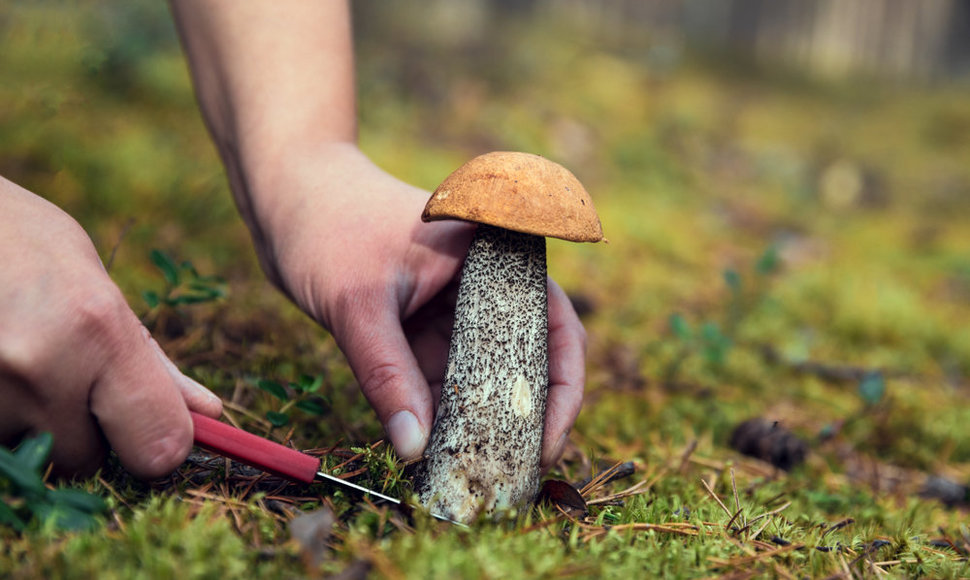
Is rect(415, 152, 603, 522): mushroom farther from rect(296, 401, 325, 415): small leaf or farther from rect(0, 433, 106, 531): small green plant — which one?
rect(0, 433, 106, 531): small green plant

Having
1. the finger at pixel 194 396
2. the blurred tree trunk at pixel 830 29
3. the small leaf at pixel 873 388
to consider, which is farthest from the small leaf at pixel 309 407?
the blurred tree trunk at pixel 830 29

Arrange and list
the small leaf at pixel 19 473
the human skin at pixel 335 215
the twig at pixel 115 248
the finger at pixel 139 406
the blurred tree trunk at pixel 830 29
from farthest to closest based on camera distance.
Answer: the blurred tree trunk at pixel 830 29
the twig at pixel 115 248
the human skin at pixel 335 215
the finger at pixel 139 406
the small leaf at pixel 19 473

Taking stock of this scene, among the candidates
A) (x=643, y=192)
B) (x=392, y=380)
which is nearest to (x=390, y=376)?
(x=392, y=380)

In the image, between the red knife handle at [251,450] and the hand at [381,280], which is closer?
the red knife handle at [251,450]

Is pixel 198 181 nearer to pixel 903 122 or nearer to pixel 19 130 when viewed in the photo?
pixel 19 130

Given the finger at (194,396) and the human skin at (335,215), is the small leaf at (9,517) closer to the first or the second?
the finger at (194,396)

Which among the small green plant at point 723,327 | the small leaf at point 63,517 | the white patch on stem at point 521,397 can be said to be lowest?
the small green plant at point 723,327

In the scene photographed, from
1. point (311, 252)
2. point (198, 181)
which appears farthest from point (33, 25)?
point (311, 252)

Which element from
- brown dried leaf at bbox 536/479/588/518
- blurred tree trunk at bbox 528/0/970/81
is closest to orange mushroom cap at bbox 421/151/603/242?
brown dried leaf at bbox 536/479/588/518
